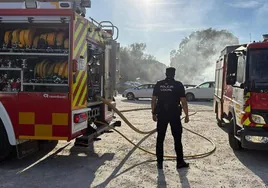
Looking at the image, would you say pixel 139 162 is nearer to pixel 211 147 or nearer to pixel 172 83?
pixel 172 83

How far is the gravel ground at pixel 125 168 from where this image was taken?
4980mm

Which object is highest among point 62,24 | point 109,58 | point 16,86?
point 62,24

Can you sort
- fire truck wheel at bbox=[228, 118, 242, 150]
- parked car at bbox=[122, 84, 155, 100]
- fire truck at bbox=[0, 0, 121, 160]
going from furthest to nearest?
parked car at bbox=[122, 84, 155, 100], fire truck wheel at bbox=[228, 118, 242, 150], fire truck at bbox=[0, 0, 121, 160]

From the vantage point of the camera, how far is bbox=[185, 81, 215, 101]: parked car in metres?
22.6

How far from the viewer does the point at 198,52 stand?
59.5m

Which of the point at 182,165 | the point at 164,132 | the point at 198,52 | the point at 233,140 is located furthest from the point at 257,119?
the point at 198,52

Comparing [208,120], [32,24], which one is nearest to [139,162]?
[32,24]

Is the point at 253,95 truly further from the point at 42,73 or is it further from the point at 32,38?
the point at 32,38

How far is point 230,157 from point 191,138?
197cm

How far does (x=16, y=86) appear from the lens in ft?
18.1

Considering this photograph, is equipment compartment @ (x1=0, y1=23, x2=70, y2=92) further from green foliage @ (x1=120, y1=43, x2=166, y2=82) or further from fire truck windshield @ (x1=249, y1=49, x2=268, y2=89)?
green foliage @ (x1=120, y1=43, x2=166, y2=82)

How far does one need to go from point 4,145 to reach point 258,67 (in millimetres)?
4820

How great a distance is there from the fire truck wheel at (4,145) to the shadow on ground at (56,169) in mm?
237

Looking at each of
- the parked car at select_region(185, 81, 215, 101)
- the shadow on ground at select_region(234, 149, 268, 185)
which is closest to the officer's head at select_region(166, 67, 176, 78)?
the shadow on ground at select_region(234, 149, 268, 185)
